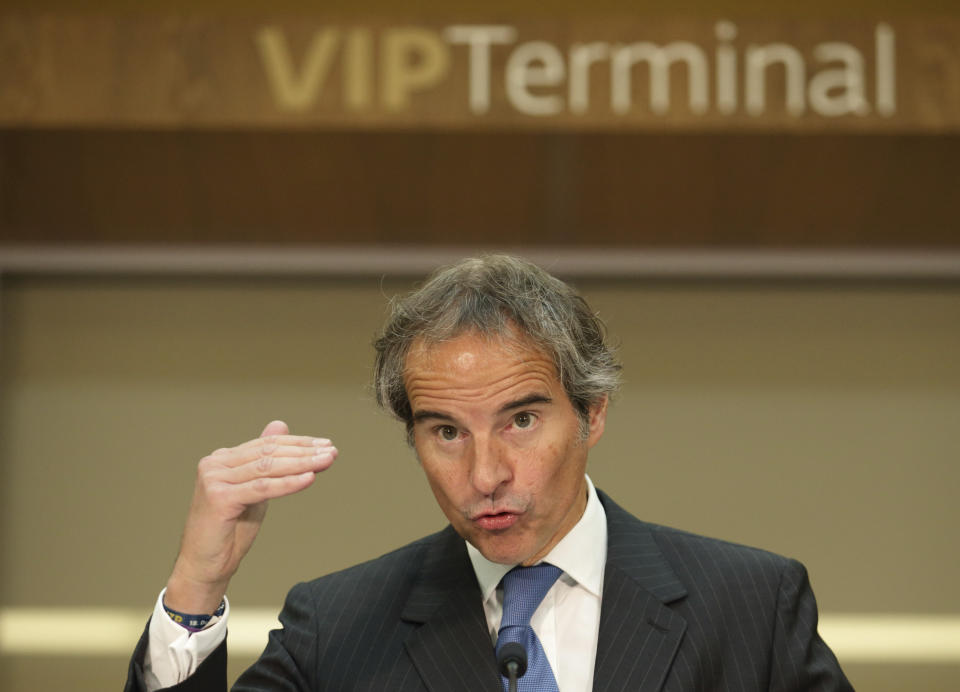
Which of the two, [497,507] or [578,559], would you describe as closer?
[497,507]

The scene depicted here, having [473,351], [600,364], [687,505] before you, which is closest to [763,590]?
[600,364]

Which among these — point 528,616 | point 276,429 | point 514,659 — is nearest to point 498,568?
point 528,616

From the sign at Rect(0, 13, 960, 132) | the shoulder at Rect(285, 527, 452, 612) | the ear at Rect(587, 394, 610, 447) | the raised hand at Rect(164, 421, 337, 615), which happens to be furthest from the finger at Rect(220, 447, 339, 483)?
the sign at Rect(0, 13, 960, 132)

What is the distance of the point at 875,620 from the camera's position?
13.3ft

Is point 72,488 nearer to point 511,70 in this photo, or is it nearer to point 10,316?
point 10,316

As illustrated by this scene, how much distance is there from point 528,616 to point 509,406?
0.36m

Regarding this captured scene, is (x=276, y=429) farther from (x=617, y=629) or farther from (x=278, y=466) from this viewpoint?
(x=617, y=629)

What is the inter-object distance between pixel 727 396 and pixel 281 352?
1.59 metres

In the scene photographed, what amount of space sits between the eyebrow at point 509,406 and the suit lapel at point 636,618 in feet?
1.09

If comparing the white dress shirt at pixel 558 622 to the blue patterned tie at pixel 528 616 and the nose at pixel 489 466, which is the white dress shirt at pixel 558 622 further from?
the nose at pixel 489 466

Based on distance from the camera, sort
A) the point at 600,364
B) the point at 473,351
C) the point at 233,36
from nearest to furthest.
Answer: the point at 473,351, the point at 600,364, the point at 233,36

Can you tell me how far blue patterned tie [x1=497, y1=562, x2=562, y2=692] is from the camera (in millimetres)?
1846

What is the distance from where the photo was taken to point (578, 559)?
2.00m

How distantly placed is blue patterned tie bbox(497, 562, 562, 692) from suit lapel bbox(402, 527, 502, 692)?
0.13ft
